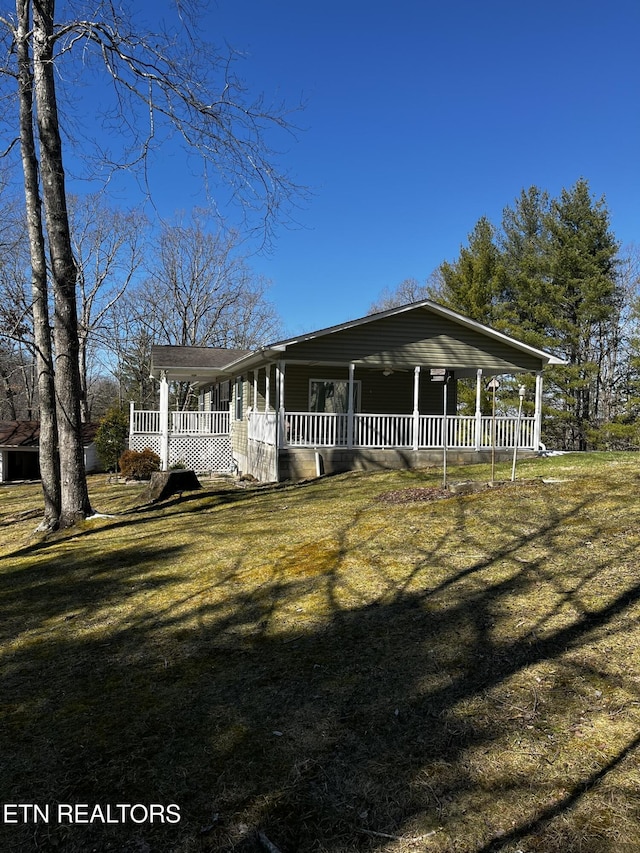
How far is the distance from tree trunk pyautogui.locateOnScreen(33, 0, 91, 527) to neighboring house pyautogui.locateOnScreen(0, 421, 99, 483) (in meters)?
14.1

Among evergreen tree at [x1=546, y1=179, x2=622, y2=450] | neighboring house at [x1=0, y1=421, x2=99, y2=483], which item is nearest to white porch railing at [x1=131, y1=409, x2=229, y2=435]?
neighboring house at [x1=0, y1=421, x2=99, y2=483]

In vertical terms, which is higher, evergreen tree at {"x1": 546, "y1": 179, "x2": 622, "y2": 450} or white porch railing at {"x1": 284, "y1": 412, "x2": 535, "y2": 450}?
evergreen tree at {"x1": 546, "y1": 179, "x2": 622, "y2": 450}

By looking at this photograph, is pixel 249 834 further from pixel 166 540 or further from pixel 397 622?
pixel 166 540

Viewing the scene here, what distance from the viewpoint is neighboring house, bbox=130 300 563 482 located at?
14.2 meters

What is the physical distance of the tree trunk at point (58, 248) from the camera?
830 cm

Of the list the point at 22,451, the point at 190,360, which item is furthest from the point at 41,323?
the point at 22,451

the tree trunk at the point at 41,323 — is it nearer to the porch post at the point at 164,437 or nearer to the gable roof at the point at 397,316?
the gable roof at the point at 397,316

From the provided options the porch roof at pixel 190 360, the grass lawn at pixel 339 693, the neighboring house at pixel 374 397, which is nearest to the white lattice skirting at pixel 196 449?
the neighboring house at pixel 374 397

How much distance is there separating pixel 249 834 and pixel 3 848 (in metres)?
0.98

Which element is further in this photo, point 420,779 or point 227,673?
point 227,673

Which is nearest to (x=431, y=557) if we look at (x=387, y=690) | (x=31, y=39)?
(x=387, y=690)

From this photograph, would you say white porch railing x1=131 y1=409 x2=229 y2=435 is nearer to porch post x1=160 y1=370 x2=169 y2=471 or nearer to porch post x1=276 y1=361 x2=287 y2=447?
porch post x1=160 y1=370 x2=169 y2=471

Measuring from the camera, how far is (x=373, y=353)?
14.9m

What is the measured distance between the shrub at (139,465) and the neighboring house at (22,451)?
4.62 meters
